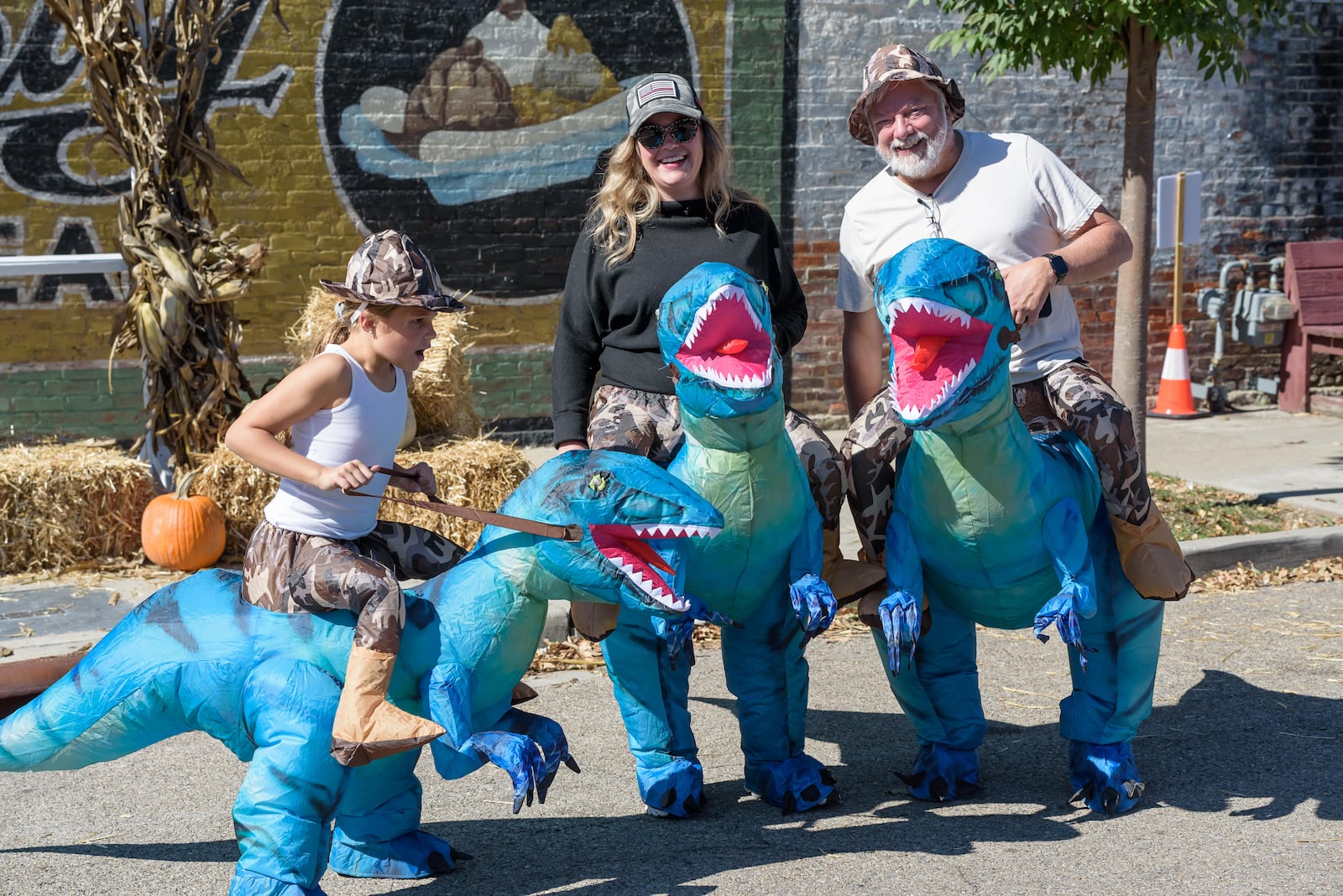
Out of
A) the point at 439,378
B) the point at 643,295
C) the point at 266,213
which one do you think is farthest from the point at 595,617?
the point at 266,213

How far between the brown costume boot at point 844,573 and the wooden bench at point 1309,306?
793cm

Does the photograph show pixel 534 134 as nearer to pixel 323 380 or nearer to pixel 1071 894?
pixel 323 380

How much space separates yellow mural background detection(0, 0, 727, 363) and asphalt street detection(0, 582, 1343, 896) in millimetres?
4215

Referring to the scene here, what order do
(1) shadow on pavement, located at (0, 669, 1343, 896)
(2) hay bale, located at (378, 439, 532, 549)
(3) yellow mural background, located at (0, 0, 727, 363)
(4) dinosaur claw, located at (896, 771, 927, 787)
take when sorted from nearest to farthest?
(1) shadow on pavement, located at (0, 669, 1343, 896) → (4) dinosaur claw, located at (896, 771, 927, 787) → (2) hay bale, located at (378, 439, 532, 549) → (3) yellow mural background, located at (0, 0, 727, 363)

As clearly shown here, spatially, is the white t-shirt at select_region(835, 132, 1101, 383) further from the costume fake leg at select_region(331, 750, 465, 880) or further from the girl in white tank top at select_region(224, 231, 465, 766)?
the costume fake leg at select_region(331, 750, 465, 880)

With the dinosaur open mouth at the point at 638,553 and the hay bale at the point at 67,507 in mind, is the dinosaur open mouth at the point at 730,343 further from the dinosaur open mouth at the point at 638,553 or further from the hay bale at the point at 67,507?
the hay bale at the point at 67,507

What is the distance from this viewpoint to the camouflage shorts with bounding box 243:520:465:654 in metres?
3.10

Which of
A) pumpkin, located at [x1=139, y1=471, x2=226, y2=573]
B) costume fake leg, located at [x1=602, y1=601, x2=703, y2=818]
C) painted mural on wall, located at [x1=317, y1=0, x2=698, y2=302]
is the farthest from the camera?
painted mural on wall, located at [x1=317, y1=0, x2=698, y2=302]

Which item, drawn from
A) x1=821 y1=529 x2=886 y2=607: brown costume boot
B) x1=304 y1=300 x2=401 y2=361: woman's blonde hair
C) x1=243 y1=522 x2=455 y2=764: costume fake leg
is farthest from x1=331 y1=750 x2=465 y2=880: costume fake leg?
x1=821 y1=529 x2=886 y2=607: brown costume boot

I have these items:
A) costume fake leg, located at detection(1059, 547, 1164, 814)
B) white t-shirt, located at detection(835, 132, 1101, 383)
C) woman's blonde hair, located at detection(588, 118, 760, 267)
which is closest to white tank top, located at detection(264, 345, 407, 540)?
woman's blonde hair, located at detection(588, 118, 760, 267)

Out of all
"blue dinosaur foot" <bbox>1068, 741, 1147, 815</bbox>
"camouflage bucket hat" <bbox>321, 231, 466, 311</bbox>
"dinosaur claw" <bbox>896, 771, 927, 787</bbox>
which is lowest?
"dinosaur claw" <bbox>896, 771, 927, 787</bbox>

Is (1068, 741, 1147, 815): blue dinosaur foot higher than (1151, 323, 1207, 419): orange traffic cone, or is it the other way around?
(1151, 323, 1207, 419): orange traffic cone

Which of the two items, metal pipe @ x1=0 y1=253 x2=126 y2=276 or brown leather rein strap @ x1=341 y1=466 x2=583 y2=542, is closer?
brown leather rein strap @ x1=341 y1=466 x2=583 y2=542

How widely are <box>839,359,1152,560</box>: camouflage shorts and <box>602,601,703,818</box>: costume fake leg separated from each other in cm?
64
